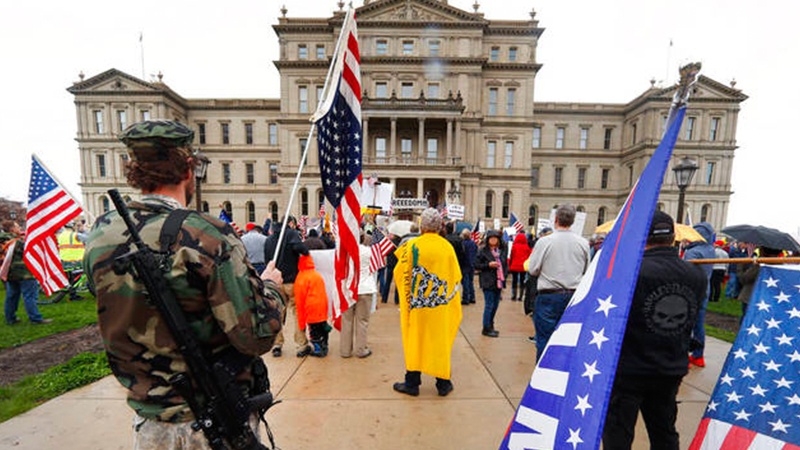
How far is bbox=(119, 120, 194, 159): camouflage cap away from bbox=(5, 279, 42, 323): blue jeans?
7.87 metres

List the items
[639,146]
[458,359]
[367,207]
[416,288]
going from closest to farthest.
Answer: [416,288] < [458,359] < [367,207] < [639,146]

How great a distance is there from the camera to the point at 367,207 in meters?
10.2

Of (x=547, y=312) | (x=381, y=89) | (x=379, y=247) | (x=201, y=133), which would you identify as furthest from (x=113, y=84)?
(x=547, y=312)

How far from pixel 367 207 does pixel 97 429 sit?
25.3 ft

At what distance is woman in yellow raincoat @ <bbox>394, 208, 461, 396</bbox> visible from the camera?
3.65 metres

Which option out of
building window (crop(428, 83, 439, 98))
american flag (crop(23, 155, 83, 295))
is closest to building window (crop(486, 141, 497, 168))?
building window (crop(428, 83, 439, 98))

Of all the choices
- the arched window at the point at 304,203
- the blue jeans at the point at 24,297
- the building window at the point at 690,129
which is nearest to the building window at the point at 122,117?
the arched window at the point at 304,203

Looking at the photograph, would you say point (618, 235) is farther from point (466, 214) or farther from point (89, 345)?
point (466, 214)

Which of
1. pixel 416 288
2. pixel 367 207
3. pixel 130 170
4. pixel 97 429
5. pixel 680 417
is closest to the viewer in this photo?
pixel 130 170

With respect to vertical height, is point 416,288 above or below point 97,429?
above

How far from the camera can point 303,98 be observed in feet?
118

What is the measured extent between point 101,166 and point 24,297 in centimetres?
4234

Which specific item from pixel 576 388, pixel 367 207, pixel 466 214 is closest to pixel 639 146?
pixel 466 214

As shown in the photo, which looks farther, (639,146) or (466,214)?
(639,146)
